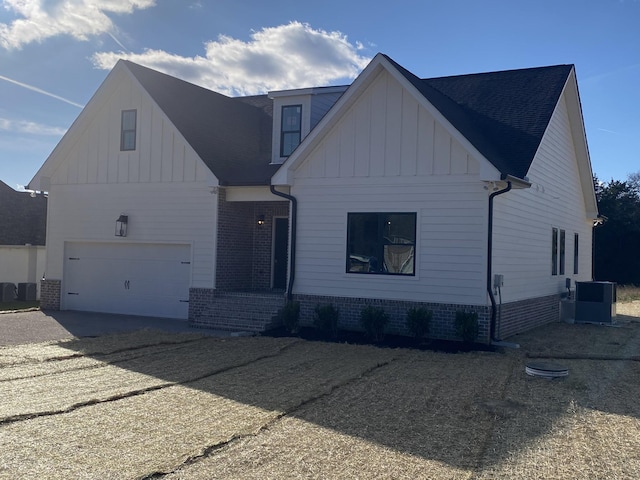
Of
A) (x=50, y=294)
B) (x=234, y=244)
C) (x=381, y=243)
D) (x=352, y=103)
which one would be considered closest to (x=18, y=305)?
(x=50, y=294)

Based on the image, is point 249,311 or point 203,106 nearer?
point 249,311

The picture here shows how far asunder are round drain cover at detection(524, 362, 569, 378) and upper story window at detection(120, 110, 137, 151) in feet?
40.5

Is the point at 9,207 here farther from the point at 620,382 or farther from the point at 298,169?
the point at 620,382

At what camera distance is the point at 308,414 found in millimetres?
7715

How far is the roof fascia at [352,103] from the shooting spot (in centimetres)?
1319

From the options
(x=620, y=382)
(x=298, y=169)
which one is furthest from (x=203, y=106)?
(x=620, y=382)

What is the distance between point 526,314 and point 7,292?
17.4 m

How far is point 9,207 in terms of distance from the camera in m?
30.5

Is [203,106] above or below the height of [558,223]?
above

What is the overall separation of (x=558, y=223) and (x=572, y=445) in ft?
45.4

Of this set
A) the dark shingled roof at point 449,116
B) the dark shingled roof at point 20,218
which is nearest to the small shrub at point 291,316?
the dark shingled roof at point 449,116

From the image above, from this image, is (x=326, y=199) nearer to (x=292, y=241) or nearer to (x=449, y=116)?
(x=292, y=241)

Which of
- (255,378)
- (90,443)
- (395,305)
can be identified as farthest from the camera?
(395,305)

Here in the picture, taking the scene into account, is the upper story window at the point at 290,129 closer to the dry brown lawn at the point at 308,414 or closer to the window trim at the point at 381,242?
the window trim at the point at 381,242
